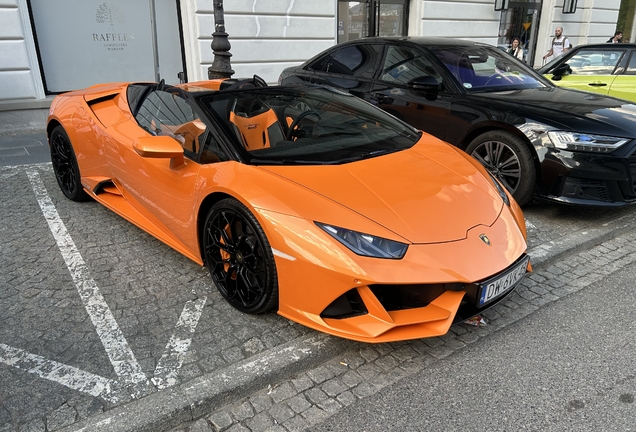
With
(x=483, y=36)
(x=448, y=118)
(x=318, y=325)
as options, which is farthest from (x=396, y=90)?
(x=483, y=36)

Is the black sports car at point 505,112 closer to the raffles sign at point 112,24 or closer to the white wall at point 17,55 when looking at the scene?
the raffles sign at point 112,24

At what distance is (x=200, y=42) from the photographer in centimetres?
949

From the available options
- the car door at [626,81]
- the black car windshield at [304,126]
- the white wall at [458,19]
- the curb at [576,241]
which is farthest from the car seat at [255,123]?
the white wall at [458,19]

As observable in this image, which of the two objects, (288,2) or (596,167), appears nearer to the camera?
(596,167)

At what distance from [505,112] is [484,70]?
3.15ft

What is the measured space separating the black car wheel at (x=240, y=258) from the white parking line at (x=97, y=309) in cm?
65

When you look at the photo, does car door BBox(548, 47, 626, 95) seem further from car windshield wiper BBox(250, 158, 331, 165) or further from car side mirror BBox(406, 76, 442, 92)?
car windshield wiper BBox(250, 158, 331, 165)

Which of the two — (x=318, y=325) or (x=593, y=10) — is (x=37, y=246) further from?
(x=593, y=10)

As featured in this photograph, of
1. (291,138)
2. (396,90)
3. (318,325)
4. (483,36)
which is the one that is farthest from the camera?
(483,36)

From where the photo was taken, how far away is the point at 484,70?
16.8 feet

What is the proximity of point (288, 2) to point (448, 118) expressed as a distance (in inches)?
263

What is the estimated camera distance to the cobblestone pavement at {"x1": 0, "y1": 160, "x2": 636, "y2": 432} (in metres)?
2.21

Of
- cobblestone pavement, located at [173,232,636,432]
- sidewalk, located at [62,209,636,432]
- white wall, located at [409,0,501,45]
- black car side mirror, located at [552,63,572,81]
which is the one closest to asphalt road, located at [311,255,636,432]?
cobblestone pavement, located at [173,232,636,432]

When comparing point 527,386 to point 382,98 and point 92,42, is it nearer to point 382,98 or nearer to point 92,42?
point 382,98
